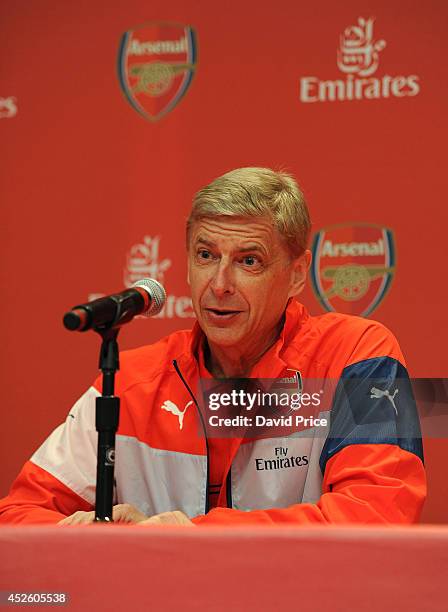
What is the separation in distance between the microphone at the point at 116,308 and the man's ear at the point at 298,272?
64cm

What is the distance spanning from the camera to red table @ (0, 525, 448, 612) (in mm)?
1021

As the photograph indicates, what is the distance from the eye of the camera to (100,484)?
143cm

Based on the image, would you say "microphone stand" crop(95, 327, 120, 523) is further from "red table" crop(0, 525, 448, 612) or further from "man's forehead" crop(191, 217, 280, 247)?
"man's forehead" crop(191, 217, 280, 247)

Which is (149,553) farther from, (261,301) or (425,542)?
(261,301)

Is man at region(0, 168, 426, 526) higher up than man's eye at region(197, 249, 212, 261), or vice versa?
man's eye at region(197, 249, 212, 261)

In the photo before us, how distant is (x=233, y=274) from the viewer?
6.85 ft

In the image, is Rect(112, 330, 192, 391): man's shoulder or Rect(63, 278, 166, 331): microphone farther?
Rect(112, 330, 192, 391): man's shoulder

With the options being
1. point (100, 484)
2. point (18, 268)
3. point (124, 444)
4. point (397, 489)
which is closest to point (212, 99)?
point (18, 268)

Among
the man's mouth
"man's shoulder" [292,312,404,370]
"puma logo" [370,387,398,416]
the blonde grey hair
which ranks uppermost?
the blonde grey hair

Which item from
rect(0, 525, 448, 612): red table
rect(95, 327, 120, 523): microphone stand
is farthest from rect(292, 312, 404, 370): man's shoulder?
rect(0, 525, 448, 612): red table

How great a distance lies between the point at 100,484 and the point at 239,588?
0.44 m

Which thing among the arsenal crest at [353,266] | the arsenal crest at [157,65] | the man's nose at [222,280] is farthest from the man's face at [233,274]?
the arsenal crest at [157,65]

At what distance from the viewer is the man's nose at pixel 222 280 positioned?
2.05m

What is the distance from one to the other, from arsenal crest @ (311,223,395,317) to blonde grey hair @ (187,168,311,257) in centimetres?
86
